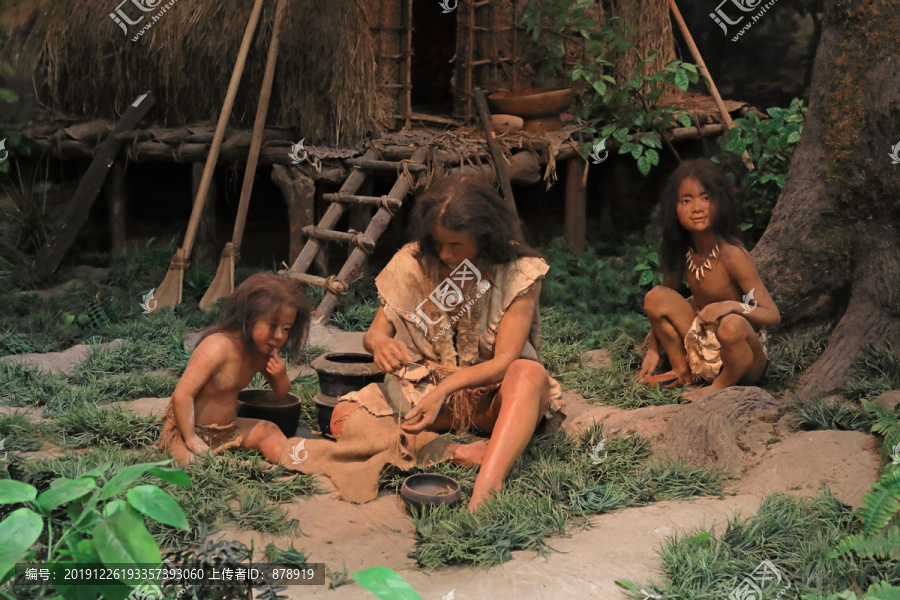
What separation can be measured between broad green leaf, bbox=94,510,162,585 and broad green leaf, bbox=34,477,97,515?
3.4 inches

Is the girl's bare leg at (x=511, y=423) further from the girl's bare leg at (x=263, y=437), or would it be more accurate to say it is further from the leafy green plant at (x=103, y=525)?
the leafy green plant at (x=103, y=525)

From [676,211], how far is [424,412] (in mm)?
1936

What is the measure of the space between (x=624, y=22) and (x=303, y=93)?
3.16 m

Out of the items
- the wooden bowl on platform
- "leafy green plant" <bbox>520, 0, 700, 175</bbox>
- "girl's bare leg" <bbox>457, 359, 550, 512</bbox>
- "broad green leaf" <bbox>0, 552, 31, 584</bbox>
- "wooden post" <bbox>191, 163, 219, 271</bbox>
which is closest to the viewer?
"broad green leaf" <bbox>0, 552, 31, 584</bbox>

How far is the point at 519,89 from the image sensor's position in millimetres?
7969

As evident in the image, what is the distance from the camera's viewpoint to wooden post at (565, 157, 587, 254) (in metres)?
7.91

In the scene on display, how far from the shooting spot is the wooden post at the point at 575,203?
7.91 m

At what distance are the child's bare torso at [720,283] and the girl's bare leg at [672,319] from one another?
15 centimetres

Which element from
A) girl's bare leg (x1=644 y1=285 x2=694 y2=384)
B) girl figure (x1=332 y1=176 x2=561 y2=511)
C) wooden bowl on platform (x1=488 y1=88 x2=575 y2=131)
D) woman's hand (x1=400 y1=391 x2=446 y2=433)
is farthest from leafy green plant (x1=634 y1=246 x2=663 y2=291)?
woman's hand (x1=400 y1=391 x2=446 y2=433)

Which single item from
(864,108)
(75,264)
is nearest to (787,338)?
(864,108)

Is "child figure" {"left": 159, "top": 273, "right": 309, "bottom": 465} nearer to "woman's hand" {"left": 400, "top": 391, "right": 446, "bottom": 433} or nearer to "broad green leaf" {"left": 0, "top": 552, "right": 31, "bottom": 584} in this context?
"woman's hand" {"left": 400, "top": 391, "right": 446, "bottom": 433}

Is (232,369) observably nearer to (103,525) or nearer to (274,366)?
(274,366)

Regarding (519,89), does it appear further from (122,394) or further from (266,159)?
(122,394)

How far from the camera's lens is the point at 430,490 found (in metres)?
3.47
